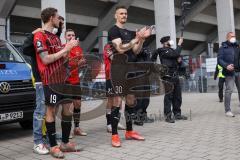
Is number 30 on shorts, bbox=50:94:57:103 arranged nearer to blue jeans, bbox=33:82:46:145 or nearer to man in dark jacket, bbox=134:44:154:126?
blue jeans, bbox=33:82:46:145

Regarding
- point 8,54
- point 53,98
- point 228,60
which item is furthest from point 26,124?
point 228,60

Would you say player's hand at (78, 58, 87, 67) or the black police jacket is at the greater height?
the black police jacket

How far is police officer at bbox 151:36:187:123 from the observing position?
7.61 m

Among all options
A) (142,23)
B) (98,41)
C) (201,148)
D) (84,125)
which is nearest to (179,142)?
(201,148)

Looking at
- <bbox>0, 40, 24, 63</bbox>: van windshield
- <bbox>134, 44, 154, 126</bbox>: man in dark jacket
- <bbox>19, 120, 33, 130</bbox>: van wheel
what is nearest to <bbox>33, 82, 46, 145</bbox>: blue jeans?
<bbox>0, 40, 24, 63</bbox>: van windshield

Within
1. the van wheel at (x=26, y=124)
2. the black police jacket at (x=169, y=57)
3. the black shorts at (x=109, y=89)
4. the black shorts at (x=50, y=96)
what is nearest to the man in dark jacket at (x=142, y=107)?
the black police jacket at (x=169, y=57)

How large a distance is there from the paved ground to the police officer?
1.25ft

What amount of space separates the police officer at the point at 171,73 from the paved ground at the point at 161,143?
380mm

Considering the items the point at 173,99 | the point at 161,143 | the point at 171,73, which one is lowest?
the point at 161,143

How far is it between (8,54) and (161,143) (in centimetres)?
350

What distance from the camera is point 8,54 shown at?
6965 mm

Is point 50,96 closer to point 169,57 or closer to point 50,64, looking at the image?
point 50,64

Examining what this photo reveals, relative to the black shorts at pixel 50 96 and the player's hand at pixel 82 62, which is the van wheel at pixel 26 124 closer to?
the player's hand at pixel 82 62

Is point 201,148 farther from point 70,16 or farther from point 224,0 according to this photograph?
point 224,0
